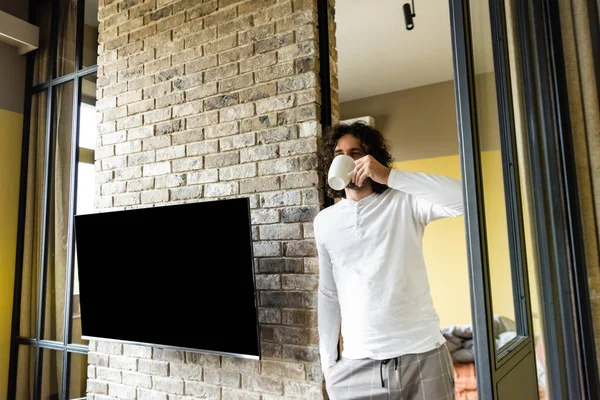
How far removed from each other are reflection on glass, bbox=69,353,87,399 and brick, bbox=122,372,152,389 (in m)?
0.67

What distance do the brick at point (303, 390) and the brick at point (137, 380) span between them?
802mm

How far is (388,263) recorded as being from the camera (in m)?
1.45

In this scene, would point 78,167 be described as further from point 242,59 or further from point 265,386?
point 265,386

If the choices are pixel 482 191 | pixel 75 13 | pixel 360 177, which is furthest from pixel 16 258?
pixel 482 191

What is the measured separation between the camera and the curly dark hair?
169 cm

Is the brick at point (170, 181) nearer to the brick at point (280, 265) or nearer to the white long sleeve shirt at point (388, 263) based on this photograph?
the brick at point (280, 265)

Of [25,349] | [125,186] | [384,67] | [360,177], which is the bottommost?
[25,349]

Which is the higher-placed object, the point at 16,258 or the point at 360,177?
the point at 360,177

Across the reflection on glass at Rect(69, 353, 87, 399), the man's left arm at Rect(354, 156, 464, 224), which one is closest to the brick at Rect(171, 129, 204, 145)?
the man's left arm at Rect(354, 156, 464, 224)

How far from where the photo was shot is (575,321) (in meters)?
0.87

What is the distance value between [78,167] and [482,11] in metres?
2.66

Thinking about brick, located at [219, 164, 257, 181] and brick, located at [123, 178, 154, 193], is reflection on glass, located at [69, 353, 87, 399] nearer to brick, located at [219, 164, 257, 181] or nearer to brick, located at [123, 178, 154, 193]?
brick, located at [123, 178, 154, 193]

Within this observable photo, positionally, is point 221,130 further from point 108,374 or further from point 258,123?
point 108,374

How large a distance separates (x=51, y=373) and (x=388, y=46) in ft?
11.4
